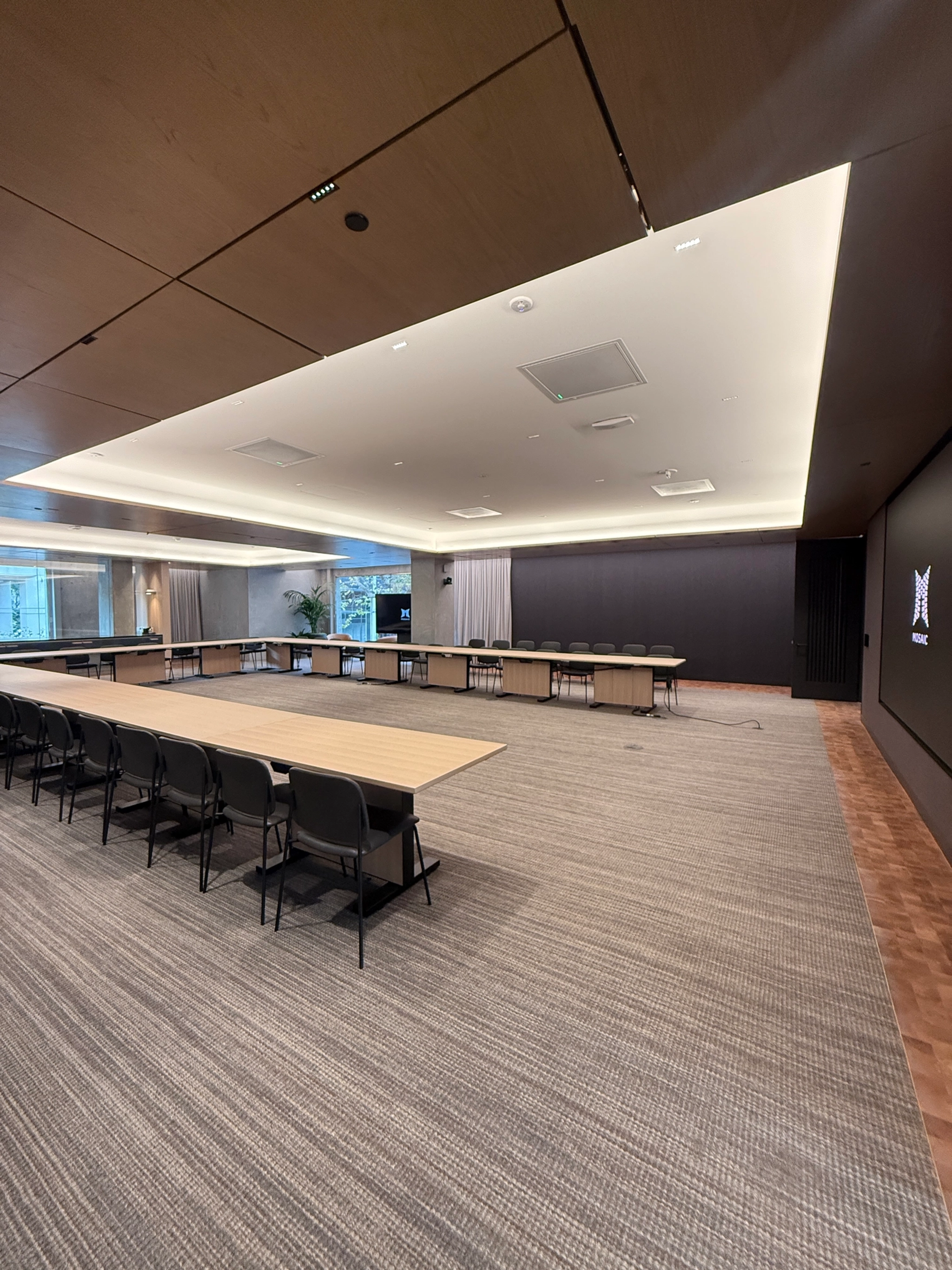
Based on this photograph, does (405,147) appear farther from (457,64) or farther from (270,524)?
(270,524)

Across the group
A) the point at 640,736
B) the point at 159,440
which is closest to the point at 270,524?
the point at 159,440

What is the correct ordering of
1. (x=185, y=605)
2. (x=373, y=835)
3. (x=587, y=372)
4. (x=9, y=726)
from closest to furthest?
(x=373, y=835) → (x=587, y=372) → (x=9, y=726) → (x=185, y=605)

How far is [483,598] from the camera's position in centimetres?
1454

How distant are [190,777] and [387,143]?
10.2 ft

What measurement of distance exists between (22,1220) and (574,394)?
496cm

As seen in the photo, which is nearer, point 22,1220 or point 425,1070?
point 22,1220

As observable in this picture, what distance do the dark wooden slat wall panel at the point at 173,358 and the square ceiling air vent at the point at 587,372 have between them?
1750mm

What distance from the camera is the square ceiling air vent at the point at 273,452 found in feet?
18.5

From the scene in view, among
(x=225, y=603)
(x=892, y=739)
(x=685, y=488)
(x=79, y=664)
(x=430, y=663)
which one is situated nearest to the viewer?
(x=892, y=739)

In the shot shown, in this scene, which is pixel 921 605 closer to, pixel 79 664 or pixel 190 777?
pixel 190 777

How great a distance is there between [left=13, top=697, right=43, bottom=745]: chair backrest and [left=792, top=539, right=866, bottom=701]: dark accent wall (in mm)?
10129

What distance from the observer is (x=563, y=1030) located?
202 cm

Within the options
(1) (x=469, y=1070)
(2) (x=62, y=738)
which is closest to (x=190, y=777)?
(2) (x=62, y=738)

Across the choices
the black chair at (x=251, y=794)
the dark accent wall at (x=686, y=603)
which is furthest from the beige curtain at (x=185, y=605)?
the black chair at (x=251, y=794)
